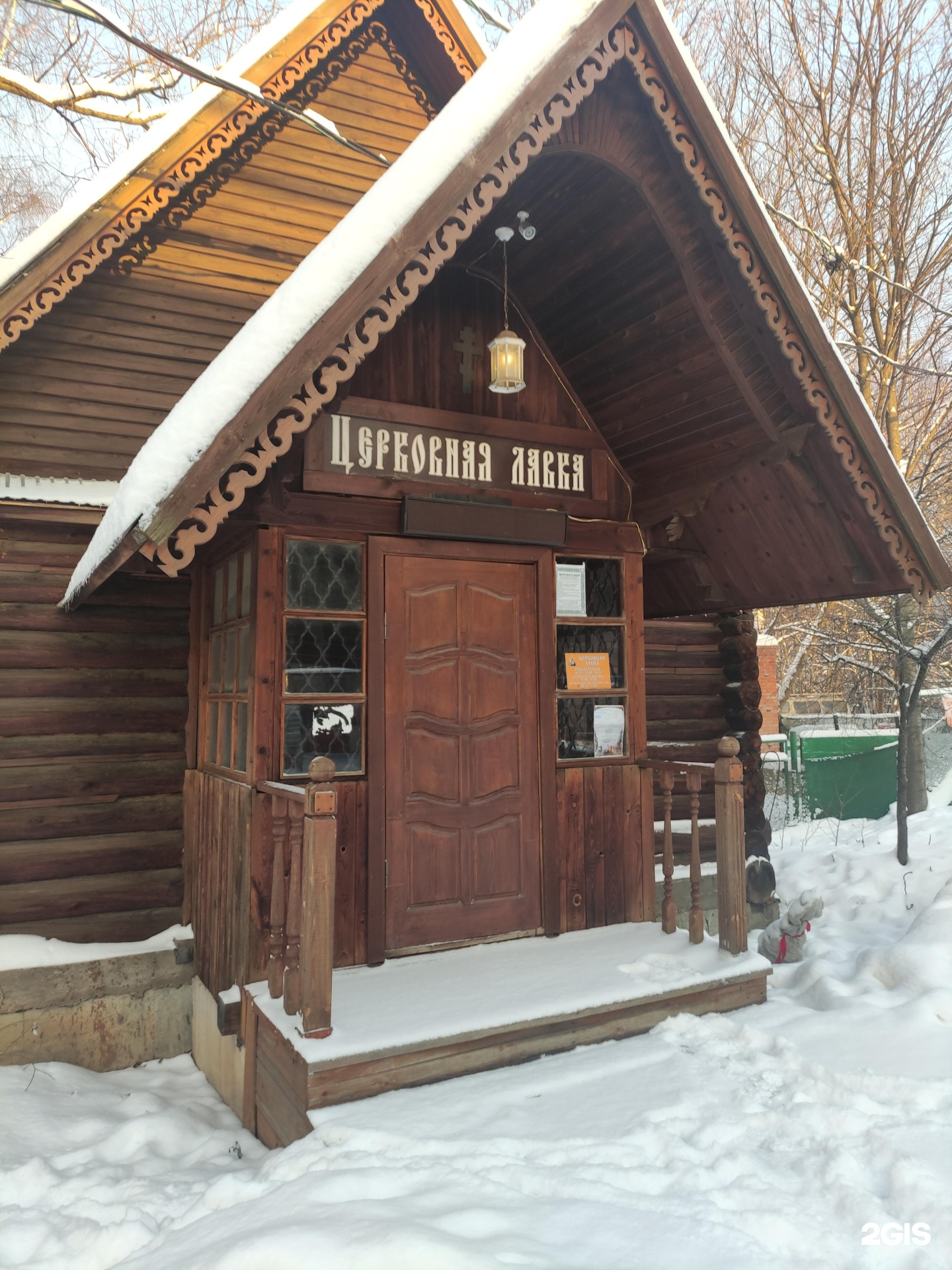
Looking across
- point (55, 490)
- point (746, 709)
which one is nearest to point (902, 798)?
point (746, 709)

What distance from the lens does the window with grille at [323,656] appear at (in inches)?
187

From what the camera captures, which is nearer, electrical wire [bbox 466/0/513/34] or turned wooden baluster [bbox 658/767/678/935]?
turned wooden baluster [bbox 658/767/678/935]

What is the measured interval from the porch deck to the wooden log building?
0.03 m

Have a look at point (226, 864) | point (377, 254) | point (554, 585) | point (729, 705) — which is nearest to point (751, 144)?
point (729, 705)

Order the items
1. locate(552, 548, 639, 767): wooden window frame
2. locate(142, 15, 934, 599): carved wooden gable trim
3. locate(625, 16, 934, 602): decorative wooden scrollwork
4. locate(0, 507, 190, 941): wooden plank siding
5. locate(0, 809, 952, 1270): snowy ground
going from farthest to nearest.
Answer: locate(0, 507, 190, 941): wooden plank siding < locate(552, 548, 639, 767): wooden window frame < locate(625, 16, 934, 602): decorative wooden scrollwork < locate(142, 15, 934, 599): carved wooden gable trim < locate(0, 809, 952, 1270): snowy ground

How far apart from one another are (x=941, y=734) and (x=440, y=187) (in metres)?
14.2

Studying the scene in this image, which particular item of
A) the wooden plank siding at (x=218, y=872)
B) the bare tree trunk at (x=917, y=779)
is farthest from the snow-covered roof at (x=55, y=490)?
the bare tree trunk at (x=917, y=779)

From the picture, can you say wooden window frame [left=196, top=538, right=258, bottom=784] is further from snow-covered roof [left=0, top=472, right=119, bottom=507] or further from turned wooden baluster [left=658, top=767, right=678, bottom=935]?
turned wooden baluster [left=658, top=767, right=678, bottom=935]

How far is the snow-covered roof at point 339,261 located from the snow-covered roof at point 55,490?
189cm

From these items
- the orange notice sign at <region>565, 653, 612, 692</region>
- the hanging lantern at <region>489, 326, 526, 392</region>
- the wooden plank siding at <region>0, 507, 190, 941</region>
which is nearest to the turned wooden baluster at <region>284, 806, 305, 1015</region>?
the orange notice sign at <region>565, 653, 612, 692</region>

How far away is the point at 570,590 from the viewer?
5.67 m

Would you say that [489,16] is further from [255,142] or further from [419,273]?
[419,273]

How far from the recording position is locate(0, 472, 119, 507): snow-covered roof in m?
5.72

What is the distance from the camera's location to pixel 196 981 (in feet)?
19.0
